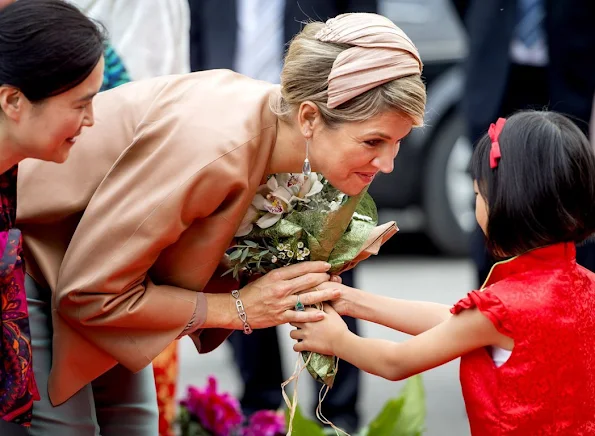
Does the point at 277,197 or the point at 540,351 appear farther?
the point at 277,197

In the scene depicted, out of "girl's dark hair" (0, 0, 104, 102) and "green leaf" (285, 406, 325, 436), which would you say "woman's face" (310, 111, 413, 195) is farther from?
"green leaf" (285, 406, 325, 436)

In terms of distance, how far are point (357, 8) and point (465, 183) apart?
283 cm

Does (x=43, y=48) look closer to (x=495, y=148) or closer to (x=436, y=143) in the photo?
(x=495, y=148)

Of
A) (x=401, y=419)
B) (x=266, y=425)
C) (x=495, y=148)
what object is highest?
(x=495, y=148)

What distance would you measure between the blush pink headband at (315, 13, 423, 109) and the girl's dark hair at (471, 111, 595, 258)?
0.30 m

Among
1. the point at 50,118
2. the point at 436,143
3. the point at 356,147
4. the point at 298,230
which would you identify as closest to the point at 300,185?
the point at 298,230

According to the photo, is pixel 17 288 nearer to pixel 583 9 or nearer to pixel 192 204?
pixel 192 204

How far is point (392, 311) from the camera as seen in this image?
2.96 m

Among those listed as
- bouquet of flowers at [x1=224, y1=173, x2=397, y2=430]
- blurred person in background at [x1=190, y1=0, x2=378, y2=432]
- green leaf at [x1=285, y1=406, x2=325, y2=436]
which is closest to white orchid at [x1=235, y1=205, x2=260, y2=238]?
bouquet of flowers at [x1=224, y1=173, x2=397, y2=430]

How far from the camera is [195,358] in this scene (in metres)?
6.18

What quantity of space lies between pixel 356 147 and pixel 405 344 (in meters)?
0.48

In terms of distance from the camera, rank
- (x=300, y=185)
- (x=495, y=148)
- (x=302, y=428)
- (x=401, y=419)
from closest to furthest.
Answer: (x=495, y=148)
(x=300, y=185)
(x=302, y=428)
(x=401, y=419)

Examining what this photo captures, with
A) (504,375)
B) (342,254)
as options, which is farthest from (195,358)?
(504,375)

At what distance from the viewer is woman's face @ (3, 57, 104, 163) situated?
8.29ft
